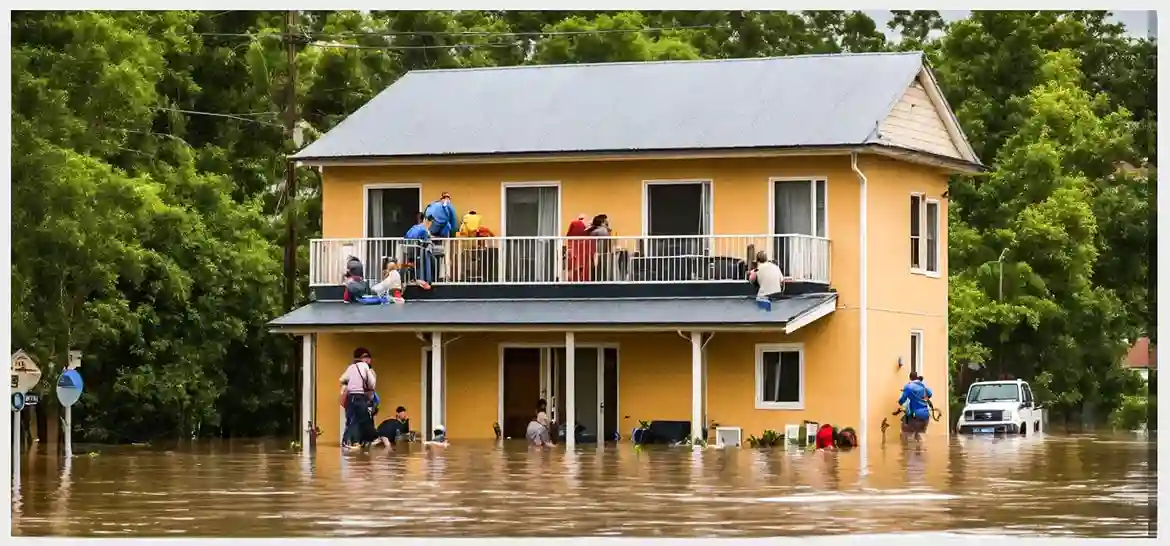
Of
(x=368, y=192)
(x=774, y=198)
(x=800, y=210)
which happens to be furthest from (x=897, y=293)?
(x=368, y=192)

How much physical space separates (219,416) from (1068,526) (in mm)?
30698

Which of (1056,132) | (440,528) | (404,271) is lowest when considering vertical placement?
(440,528)

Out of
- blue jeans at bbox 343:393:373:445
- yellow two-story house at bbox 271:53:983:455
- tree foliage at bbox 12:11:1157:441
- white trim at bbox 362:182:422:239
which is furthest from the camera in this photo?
white trim at bbox 362:182:422:239

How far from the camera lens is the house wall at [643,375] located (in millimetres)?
43312

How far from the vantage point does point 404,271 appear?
44.2 meters

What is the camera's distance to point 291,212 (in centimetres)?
4962

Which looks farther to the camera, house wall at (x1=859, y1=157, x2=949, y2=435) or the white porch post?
house wall at (x1=859, y1=157, x2=949, y2=435)

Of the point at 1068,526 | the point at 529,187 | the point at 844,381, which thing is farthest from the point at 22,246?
the point at 1068,526

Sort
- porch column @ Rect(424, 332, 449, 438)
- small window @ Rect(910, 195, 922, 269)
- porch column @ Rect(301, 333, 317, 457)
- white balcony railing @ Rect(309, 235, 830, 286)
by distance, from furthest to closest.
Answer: small window @ Rect(910, 195, 922, 269), porch column @ Rect(301, 333, 317, 457), porch column @ Rect(424, 332, 449, 438), white balcony railing @ Rect(309, 235, 830, 286)

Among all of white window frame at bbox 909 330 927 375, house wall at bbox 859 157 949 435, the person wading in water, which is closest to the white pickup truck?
house wall at bbox 859 157 949 435

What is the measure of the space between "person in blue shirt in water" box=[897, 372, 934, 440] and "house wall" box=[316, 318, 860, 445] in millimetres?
869

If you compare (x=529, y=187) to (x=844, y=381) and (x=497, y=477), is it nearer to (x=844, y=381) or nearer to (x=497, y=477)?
(x=844, y=381)

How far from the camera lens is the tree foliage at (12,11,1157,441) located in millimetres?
44562

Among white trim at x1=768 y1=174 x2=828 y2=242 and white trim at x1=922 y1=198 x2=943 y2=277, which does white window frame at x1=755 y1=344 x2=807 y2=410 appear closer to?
white trim at x1=768 y1=174 x2=828 y2=242
